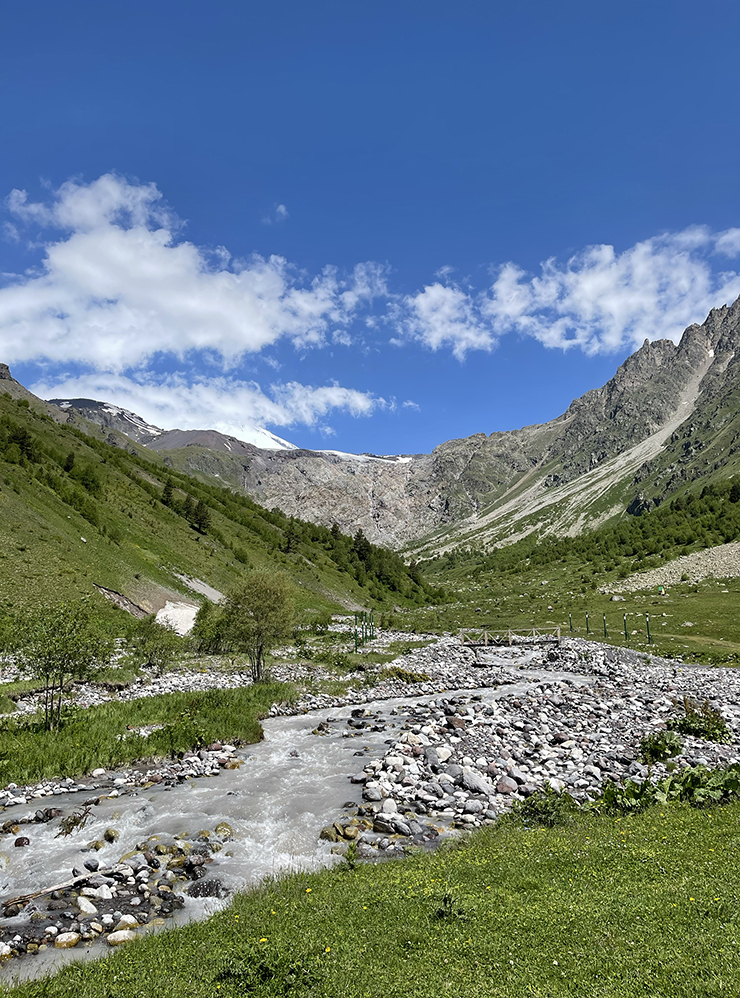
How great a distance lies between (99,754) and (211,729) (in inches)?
221

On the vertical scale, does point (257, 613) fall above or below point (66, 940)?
above

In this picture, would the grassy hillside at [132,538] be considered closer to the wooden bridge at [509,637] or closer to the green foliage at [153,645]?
the green foliage at [153,645]

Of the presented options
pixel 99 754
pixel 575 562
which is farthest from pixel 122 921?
pixel 575 562

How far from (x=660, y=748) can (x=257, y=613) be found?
95.2 feet

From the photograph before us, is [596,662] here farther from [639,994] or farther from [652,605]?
[639,994]

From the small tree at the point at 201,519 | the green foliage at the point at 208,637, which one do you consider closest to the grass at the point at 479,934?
the green foliage at the point at 208,637

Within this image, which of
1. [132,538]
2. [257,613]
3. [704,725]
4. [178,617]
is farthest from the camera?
[132,538]

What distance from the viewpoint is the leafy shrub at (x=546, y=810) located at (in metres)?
15.6

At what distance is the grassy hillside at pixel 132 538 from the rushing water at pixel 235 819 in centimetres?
3634

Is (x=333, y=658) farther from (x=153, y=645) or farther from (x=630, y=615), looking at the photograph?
(x=630, y=615)

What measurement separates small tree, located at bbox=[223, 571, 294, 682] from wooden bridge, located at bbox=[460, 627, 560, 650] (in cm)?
3799

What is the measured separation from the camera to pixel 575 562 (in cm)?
16775

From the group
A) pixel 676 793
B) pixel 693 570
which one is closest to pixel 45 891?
pixel 676 793

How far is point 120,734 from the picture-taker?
26.3 metres
